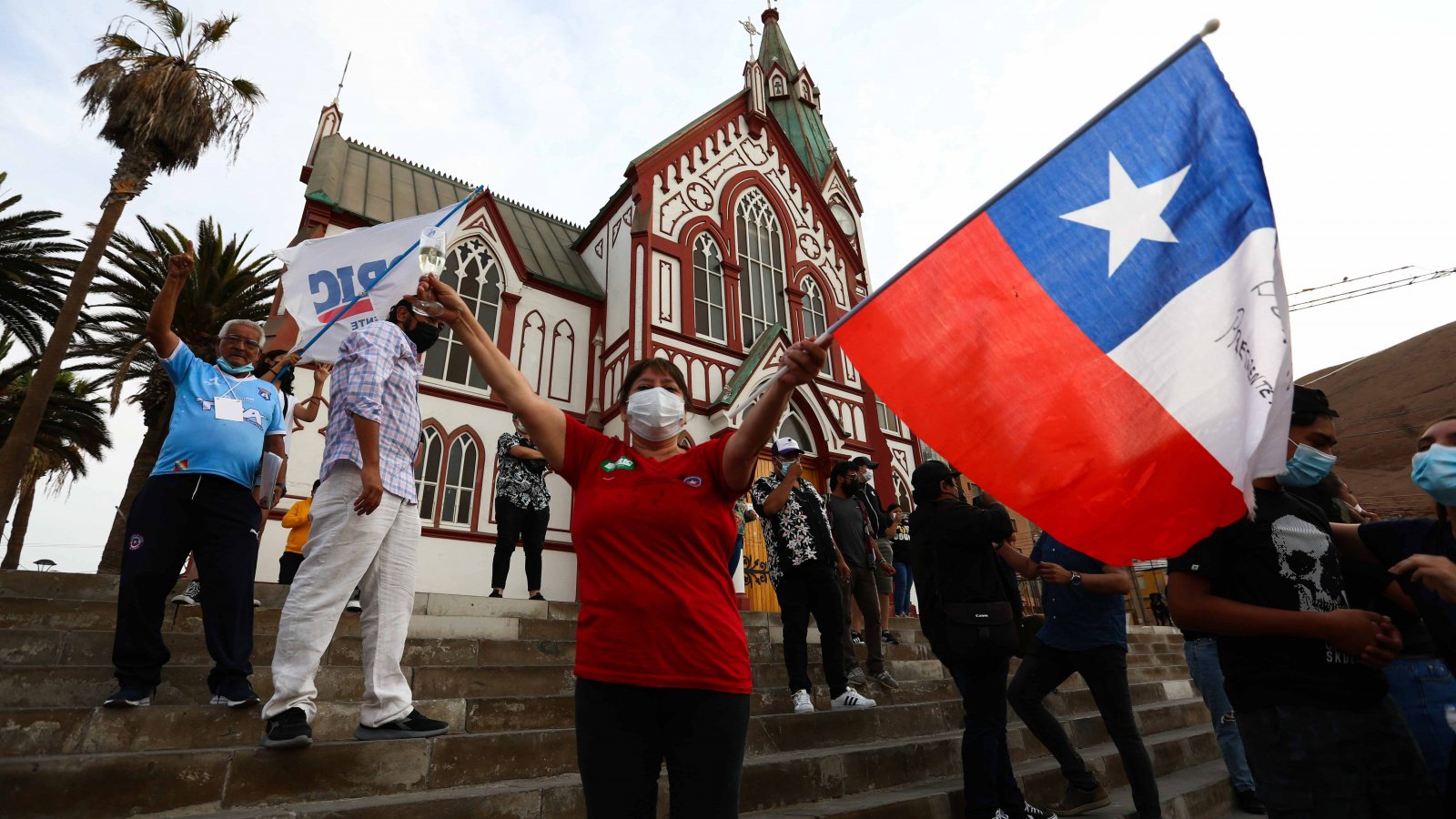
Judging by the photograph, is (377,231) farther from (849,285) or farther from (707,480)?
(849,285)

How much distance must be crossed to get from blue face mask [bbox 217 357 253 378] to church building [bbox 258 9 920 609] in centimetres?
824

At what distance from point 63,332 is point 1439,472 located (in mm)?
14783

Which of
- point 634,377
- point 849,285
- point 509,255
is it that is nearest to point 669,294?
point 509,255

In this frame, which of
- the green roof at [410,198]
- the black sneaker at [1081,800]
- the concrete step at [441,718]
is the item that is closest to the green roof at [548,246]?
the green roof at [410,198]

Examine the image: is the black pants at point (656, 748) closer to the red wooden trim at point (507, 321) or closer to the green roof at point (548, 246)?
the red wooden trim at point (507, 321)

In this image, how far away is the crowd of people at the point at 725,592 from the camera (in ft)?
6.54

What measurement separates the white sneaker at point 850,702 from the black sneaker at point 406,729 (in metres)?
2.96

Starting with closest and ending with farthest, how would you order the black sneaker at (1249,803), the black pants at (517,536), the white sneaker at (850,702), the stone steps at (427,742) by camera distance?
the stone steps at (427,742) < the black sneaker at (1249,803) < the white sneaker at (850,702) < the black pants at (517,536)

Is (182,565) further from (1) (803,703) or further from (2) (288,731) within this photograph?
(1) (803,703)

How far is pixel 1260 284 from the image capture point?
2.59 metres

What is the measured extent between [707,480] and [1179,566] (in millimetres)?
1746

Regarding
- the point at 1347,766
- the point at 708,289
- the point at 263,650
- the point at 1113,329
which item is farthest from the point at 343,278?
the point at 708,289

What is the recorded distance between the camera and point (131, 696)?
3301mm

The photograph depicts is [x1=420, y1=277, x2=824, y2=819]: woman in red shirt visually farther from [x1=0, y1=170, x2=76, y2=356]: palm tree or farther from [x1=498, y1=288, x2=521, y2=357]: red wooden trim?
[x1=0, y1=170, x2=76, y2=356]: palm tree
